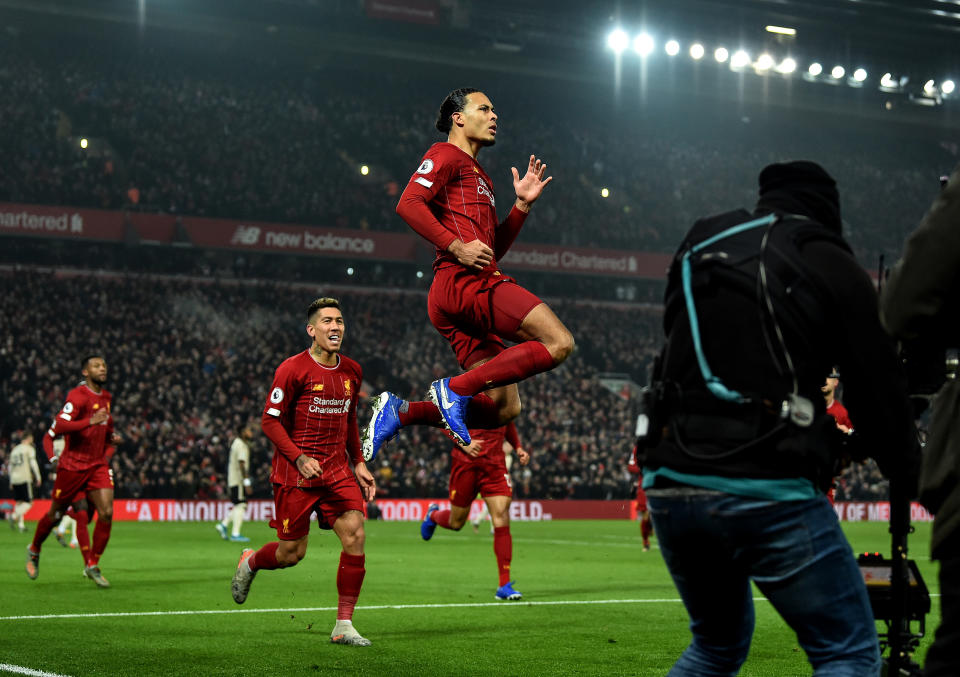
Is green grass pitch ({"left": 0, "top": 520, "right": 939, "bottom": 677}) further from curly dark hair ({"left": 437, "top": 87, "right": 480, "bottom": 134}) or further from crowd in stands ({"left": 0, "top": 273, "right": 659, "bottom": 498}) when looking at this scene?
crowd in stands ({"left": 0, "top": 273, "right": 659, "bottom": 498})

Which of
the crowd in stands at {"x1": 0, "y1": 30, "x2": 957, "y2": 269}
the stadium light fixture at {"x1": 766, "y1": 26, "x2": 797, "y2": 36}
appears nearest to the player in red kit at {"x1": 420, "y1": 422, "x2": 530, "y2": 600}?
the crowd in stands at {"x1": 0, "y1": 30, "x2": 957, "y2": 269}

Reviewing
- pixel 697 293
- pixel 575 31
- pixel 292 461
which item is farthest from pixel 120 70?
pixel 697 293

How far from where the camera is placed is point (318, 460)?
10.1 meters

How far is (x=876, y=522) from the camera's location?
119 ft

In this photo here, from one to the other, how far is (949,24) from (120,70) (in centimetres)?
2911

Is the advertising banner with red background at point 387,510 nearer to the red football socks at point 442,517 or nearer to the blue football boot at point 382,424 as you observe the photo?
the red football socks at point 442,517

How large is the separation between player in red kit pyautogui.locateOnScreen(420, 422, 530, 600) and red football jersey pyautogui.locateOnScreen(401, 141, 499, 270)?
578 centimetres

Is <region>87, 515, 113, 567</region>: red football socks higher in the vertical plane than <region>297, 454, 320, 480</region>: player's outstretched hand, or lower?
lower

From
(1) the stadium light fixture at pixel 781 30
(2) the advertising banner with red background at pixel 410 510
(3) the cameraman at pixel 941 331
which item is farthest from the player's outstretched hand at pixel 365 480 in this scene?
(1) the stadium light fixture at pixel 781 30

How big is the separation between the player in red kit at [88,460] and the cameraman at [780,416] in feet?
36.5

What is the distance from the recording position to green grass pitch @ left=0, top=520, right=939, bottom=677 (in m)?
8.05

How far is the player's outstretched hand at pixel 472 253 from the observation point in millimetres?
6824

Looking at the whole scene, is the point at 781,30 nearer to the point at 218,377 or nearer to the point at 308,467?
the point at 218,377

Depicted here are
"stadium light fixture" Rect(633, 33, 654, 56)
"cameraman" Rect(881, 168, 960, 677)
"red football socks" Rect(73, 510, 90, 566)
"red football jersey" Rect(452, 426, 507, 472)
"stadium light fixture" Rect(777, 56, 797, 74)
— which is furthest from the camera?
"stadium light fixture" Rect(777, 56, 797, 74)
